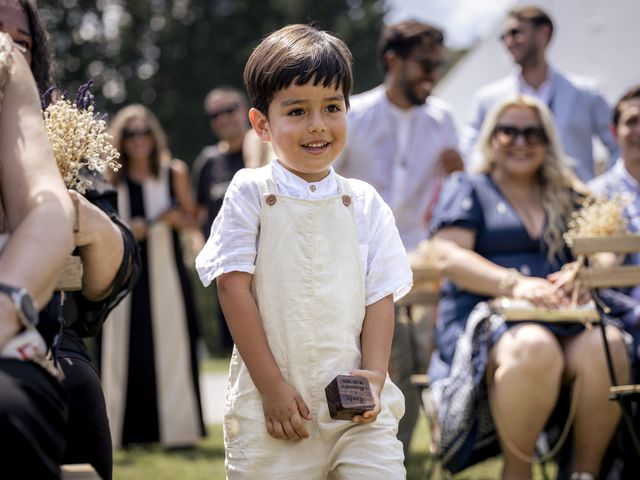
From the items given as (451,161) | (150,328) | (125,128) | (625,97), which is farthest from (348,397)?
(125,128)

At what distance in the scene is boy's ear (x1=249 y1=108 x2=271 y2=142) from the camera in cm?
326

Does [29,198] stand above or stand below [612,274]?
above

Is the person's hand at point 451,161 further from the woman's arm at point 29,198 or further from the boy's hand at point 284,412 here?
the woman's arm at point 29,198

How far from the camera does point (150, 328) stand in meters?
7.81

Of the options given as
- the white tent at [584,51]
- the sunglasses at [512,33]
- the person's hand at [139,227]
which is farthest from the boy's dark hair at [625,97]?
the white tent at [584,51]

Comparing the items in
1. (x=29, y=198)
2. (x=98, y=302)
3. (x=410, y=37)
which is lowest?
(x=98, y=302)

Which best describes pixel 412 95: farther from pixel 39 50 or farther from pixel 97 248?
pixel 97 248

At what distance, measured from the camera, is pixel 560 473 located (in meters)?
5.09

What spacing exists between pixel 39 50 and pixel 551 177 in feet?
9.10

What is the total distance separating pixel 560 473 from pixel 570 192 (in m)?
1.33

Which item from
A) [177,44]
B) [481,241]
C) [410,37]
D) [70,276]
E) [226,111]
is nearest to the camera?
[70,276]

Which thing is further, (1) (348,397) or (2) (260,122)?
(2) (260,122)

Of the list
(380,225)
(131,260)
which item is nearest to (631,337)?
(380,225)

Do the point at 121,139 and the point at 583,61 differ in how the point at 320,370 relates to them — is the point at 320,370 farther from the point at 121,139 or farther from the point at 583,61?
the point at 583,61
